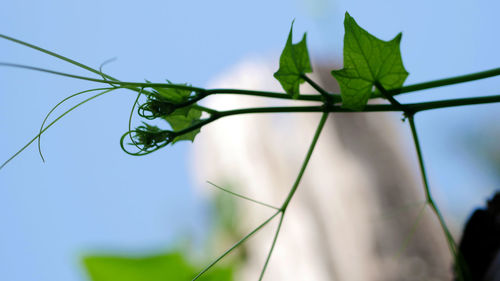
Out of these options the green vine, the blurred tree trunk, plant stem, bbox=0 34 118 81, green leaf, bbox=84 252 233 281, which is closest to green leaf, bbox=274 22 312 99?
the green vine

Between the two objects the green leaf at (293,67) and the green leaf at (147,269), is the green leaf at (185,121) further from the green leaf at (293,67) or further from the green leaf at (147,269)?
the green leaf at (147,269)

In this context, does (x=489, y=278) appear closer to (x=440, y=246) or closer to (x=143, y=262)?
(x=143, y=262)

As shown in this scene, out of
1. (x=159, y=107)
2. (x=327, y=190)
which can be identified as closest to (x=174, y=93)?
(x=159, y=107)

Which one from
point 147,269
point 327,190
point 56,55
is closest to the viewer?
point 56,55

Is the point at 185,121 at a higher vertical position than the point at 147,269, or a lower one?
higher

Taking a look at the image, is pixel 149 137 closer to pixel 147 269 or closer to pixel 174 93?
pixel 174 93

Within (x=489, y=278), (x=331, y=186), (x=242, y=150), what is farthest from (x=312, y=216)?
(x=489, y=278)

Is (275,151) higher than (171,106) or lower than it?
lower

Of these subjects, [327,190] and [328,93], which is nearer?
[328,93]
